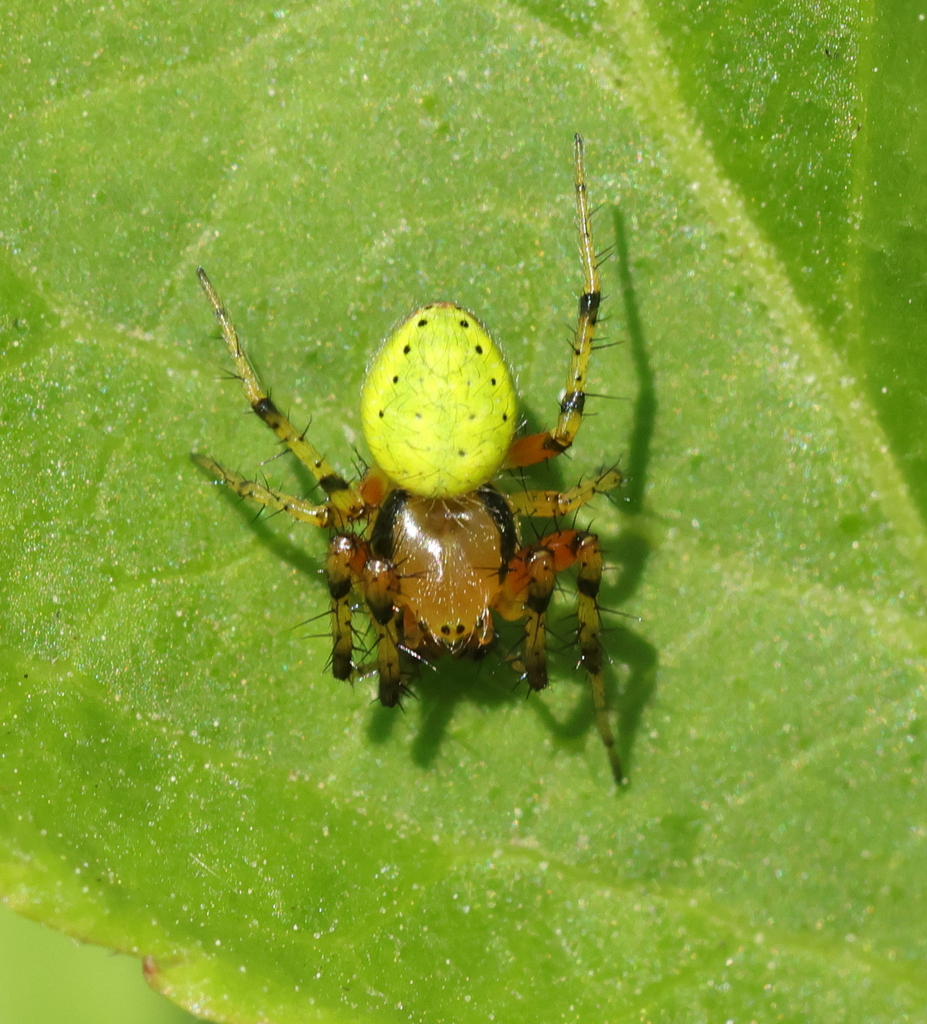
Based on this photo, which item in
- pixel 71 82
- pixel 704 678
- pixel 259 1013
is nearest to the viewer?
pixel 259 1013

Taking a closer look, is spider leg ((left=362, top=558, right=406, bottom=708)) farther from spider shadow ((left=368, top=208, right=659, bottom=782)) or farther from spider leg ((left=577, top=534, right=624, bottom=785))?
spider leg ((left=577, top=534, right=624, bottom=785))

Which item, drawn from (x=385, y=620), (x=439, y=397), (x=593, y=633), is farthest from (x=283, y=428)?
(x=593, y=633)

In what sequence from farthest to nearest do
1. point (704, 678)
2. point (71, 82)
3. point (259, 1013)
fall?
point (704, 678)
point (71, 82)
point (259, 1013)

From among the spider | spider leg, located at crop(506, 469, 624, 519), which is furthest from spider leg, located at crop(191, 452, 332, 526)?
spider leg, located at crop(506, 469, 624, 519)

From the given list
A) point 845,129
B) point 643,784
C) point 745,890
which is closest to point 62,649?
point 643,784

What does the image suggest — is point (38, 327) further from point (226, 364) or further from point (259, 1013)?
point (259, 1013)

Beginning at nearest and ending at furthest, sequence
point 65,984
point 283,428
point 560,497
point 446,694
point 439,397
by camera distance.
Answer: point 439,397 < point 283,428 < point 560,497 < point 446,694 < point 65,984

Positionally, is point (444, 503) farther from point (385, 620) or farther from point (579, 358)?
point (579, 358)
